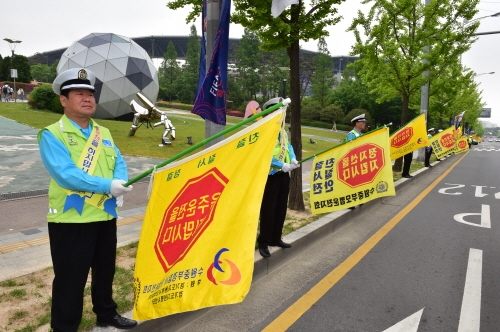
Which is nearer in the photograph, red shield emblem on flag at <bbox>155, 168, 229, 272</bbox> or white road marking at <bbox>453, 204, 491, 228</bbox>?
red shield emblem on flag at <bbox>155, 168, 229, 272</bbox>

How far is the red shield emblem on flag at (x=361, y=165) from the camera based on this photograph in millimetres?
6031

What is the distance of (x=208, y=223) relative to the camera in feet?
8.59

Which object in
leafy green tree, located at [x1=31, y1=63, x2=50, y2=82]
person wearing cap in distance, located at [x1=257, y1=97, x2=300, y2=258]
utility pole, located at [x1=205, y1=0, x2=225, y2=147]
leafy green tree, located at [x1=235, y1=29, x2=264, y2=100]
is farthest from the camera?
leafy green tree, located at [x1=31, y1=63, x2=50, y2=82]

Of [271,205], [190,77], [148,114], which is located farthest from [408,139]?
[190,77]

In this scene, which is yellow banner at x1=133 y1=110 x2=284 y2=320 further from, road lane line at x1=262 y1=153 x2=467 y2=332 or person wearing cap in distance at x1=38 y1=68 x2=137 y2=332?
road lane line at x1=262 y1=153 x2=467 y2=332

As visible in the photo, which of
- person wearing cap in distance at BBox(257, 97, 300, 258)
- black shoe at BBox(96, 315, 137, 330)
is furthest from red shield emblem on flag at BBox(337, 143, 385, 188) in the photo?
black shoe at BBox(96, 315, 137, 330)

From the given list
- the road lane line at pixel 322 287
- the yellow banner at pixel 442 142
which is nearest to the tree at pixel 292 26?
the road lane line at pixel 322 287

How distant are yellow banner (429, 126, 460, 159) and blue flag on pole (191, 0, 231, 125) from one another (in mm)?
Answer: 13841

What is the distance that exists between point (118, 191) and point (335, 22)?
213 inches

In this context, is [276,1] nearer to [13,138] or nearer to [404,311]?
[404,311]

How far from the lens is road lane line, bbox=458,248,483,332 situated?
3334 millimetres

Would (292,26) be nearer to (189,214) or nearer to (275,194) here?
(275,194)

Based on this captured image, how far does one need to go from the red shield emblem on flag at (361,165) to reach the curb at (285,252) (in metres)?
0.72

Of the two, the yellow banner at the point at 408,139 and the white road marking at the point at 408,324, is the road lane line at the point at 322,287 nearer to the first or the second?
the white road marking at the point at 408,324
